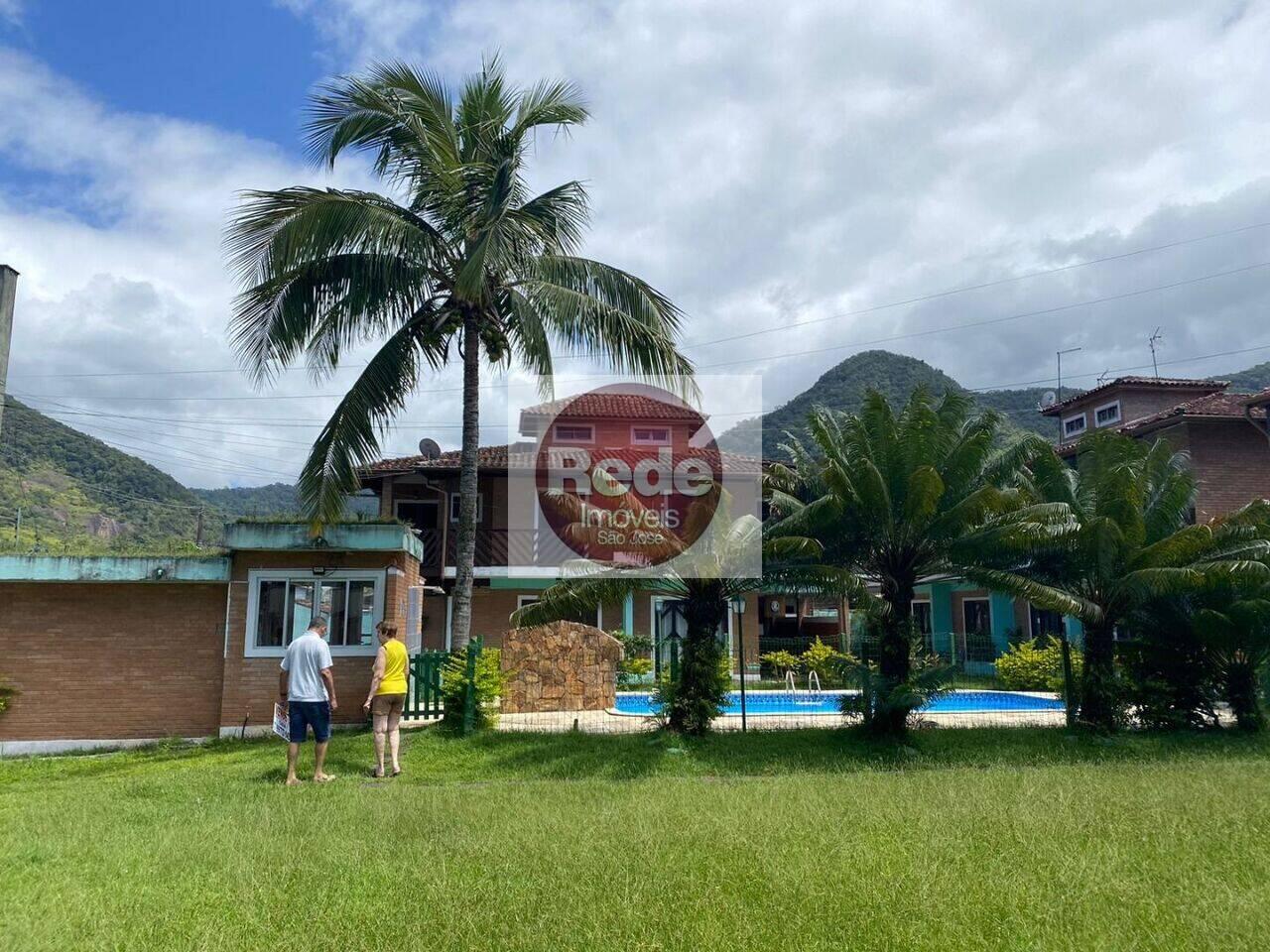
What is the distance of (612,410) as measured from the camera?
28156mm

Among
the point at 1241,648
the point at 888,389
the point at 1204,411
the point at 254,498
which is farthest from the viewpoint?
the point at 254,498

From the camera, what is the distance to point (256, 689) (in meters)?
14.0

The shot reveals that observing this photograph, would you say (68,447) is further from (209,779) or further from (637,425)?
(209,779)

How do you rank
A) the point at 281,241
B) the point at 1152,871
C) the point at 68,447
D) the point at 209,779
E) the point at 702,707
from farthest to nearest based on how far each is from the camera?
the point at 68,447 → the point at 702,707 → the point at 281,241 → the point at 209,779 → the point at 1152,871

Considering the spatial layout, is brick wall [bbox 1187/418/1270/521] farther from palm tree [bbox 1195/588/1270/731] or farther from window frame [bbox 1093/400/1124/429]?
palm tree [bbox 1195/588/1270/731]

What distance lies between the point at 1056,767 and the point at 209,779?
9.38 metres

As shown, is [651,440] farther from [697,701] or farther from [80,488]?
[80,488]

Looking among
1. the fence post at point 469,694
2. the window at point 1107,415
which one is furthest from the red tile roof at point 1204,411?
the fence post at point 469,694

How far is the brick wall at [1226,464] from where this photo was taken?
23.9 m

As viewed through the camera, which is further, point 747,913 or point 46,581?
point 46,581

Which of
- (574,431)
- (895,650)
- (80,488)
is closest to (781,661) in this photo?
(895,650)

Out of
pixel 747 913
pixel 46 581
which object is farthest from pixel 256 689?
pixel 747 913

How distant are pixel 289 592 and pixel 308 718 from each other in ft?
15.0

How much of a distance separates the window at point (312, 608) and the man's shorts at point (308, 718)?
4162 millimetres
